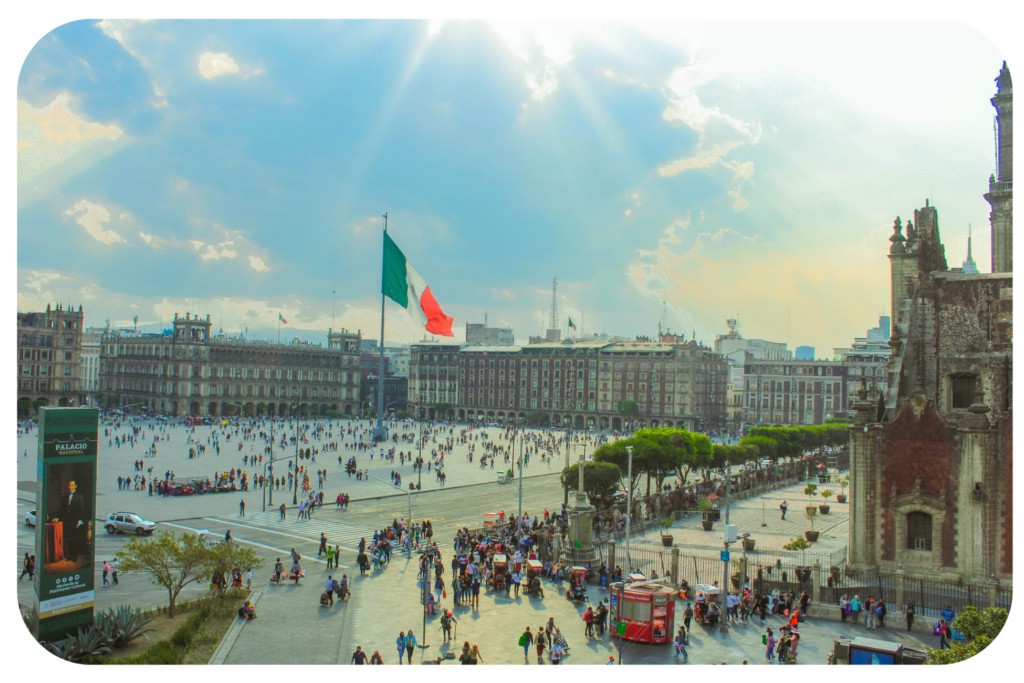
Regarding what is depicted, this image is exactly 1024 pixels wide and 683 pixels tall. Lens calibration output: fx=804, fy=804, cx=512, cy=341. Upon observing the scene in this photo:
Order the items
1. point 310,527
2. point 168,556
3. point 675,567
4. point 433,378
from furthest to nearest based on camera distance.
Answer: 1. point 433,378
2. point 310,527
3. point 675,567
4. point 168,556

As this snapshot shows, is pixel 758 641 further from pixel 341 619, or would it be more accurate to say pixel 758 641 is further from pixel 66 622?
pixel 66 622

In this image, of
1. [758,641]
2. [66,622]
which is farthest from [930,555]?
[66,622]

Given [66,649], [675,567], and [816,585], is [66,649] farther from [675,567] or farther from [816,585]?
[816,585]

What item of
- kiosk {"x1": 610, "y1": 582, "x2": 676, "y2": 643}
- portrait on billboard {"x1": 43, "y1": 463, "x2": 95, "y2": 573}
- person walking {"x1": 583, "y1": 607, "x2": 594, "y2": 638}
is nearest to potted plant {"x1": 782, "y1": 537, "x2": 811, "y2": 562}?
kiosk {"x1": 610, "y1": 582, "x2": 676, "y2": 643}

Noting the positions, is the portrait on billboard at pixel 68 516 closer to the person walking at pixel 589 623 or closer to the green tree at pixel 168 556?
the green tree at pixel 168 556

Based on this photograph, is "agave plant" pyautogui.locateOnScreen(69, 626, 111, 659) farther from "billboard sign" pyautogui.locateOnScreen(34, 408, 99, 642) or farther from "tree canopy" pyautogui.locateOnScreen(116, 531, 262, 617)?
"tree canopy" pyautogui.locateOnScreen(116, 531, 262, 617)

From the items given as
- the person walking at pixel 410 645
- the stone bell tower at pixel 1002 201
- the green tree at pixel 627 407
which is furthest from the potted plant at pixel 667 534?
the green tree at pixel 627 407

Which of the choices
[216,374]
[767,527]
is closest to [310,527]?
[767,527]
